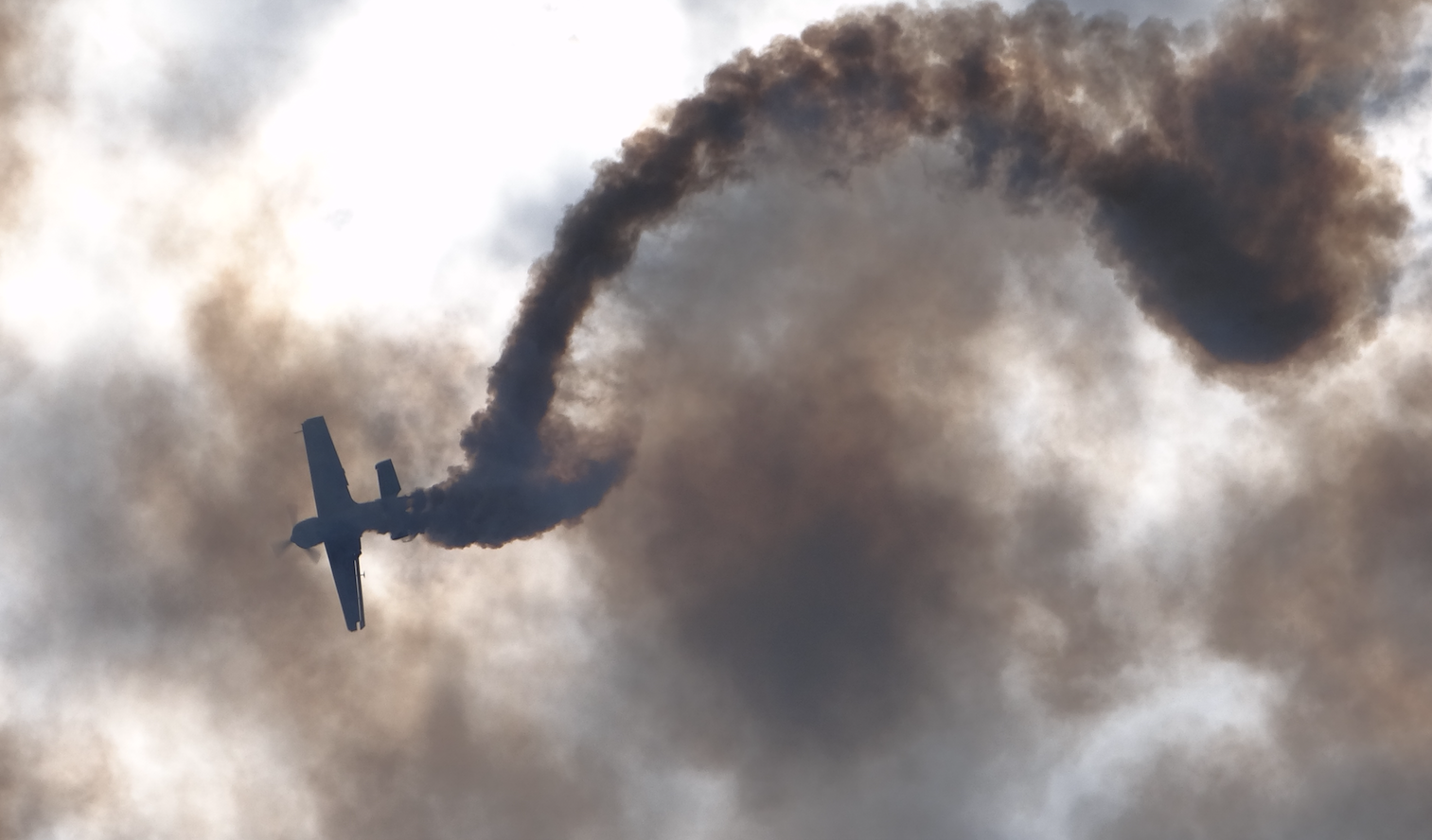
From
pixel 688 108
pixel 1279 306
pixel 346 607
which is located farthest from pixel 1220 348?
pixel 346 607

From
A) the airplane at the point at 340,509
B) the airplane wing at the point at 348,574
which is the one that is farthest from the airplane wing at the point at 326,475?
the airplane wing at the point at 348,574

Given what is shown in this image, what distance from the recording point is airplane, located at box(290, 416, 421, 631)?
8362 centimetres

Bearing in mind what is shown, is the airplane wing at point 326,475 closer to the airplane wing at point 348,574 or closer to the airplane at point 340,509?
the airplane at point 340,509

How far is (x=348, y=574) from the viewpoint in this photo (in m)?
86.4

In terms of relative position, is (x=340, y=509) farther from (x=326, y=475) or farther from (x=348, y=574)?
(x=348, y=574)

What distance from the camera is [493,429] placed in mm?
82688

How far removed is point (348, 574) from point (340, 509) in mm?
5206

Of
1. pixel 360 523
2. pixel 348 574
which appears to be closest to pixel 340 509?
pixel 360 523

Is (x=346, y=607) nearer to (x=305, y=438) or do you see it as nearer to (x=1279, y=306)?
(x=305, y=438)

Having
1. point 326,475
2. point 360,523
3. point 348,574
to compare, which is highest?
point 326,475

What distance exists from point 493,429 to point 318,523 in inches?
563


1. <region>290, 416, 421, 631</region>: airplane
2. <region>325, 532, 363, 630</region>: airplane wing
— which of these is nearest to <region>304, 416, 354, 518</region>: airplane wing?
<region>290, 416, 421, 631</region>: airplane

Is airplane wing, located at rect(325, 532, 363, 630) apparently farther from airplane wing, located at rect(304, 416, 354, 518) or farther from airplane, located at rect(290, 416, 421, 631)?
airplane wing, located at rect(304, 416, 354, 518)

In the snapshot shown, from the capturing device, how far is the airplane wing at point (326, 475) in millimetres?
84438
